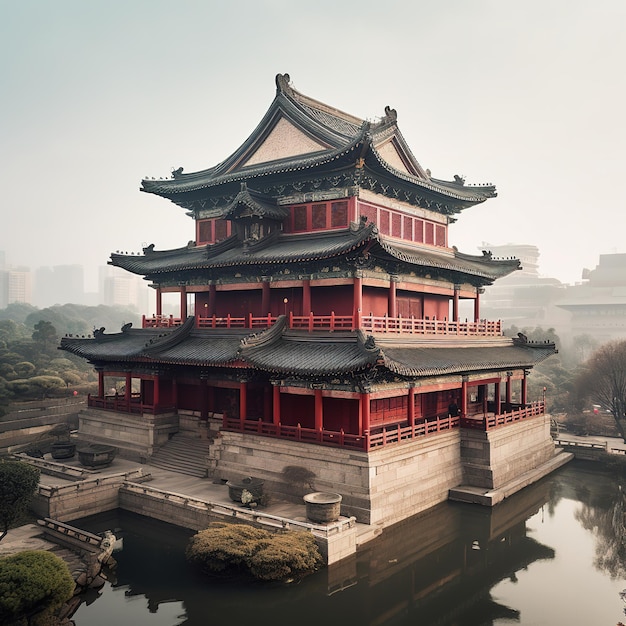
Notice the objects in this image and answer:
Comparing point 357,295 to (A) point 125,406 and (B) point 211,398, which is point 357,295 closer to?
(B) point 211,398

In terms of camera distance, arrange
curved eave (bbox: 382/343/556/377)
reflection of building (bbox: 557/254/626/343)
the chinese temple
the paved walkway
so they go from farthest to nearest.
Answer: reflection of building (bbox: 557/254/626/343)
the chinese temple
curved eave (bbox: 382/343/556/377)
the paved walkway

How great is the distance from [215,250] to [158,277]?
212 inches

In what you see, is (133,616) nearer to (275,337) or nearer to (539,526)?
(275,337)

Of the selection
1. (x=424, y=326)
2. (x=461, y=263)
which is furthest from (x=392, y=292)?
(x=461, y=263)

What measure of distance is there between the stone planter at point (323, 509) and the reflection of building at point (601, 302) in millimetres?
120816

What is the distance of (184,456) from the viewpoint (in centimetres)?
2812

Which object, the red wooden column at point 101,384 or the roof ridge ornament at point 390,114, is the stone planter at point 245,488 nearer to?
the red wooden column at point 101,384

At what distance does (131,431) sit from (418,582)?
17662 millimetres

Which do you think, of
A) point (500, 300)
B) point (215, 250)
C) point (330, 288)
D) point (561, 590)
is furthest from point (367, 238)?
point (500, 300)

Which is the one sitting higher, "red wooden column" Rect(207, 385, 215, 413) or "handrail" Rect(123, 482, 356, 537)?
"red wooden column" Rect(207, 385, 215, 413)

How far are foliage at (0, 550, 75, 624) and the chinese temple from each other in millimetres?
10135

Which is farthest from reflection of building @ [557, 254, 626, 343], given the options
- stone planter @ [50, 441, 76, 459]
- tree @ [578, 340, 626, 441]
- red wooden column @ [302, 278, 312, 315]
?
stone planter @ [50, 441, 76, 459]

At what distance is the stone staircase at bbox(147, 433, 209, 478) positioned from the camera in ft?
88.3

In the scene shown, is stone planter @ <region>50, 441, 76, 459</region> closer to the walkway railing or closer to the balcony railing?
the walkway railing
